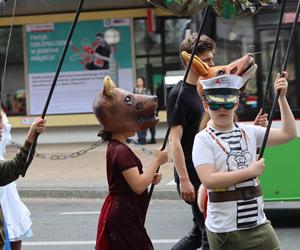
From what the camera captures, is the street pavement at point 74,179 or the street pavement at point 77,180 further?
the street pavement at point 74,179

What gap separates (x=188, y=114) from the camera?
201 inches

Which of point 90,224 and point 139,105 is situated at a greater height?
point 139,105

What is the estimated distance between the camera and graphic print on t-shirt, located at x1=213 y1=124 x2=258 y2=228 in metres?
3.82

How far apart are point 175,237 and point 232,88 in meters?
4.42

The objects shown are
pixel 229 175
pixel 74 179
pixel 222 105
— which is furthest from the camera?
pixel 74 179

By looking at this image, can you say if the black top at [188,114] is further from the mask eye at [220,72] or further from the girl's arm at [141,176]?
the girl's arm at [141,176]

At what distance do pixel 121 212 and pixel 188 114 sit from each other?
1383 millimetres

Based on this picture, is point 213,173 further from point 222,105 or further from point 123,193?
point 123,193

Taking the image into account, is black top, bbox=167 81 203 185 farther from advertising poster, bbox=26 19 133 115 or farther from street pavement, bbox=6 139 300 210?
advertising poster, bbox=26 19 133 115

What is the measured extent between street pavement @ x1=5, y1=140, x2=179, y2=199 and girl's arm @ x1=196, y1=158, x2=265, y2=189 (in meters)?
7.44

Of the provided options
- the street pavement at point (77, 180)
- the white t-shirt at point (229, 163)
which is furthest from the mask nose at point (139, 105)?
the street pavement at point (77, 180)

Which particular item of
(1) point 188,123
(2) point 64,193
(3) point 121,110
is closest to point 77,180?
(2) point 64,193

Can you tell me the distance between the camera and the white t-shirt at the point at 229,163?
3.82m

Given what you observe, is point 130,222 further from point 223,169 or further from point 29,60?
point 29,60
